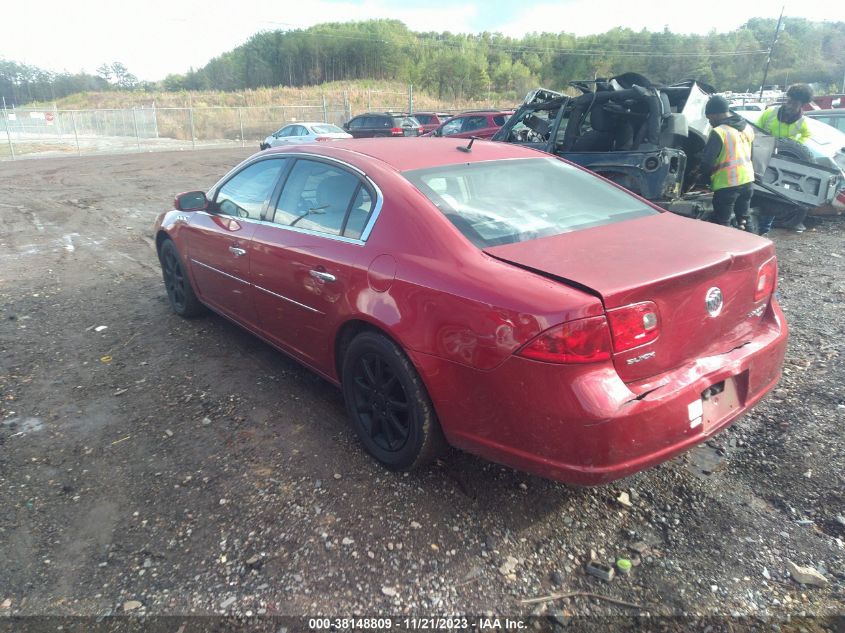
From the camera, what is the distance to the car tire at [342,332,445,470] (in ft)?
8.50

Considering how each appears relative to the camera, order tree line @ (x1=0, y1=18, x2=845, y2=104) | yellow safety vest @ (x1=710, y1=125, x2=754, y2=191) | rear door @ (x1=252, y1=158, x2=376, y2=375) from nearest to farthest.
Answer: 1. rear door @ (x1=252, y1=158, x2=376, y2=375)
2. yellow safety vest @ (x1=710, y1=125, x2=754, y2=191)
3. tree line @ (x1=0, y1=18, x2=845, y2=104)

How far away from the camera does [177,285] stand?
5.06m

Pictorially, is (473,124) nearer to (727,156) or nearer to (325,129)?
(325,129)

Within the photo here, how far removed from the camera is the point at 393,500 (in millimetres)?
2672

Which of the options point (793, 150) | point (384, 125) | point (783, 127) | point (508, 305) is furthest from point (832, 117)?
point (384, 125)

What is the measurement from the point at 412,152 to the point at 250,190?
133 cm

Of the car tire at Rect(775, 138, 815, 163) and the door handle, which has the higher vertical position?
the car tire at Rect(775, 138, 815, 163)

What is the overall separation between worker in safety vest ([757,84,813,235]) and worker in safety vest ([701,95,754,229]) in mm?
1791

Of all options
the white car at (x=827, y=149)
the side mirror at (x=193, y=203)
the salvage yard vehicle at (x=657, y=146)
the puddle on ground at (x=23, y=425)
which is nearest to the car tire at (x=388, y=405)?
the puddle on ground at (x=23, y=425)

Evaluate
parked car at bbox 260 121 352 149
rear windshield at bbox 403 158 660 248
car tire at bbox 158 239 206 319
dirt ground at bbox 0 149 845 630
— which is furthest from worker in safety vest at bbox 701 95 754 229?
parked car at bbox 260 121 352 149

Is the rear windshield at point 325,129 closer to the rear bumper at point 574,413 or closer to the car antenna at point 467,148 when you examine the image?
the car antenna at point 467,148

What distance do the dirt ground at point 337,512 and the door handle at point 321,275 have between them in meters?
0.90

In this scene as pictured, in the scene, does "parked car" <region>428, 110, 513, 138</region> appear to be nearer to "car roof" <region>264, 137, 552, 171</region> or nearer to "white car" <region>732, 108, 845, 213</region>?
"white car" <region>732, 108, 845, 213</region>

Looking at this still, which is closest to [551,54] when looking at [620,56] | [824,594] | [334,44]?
[620,56]
